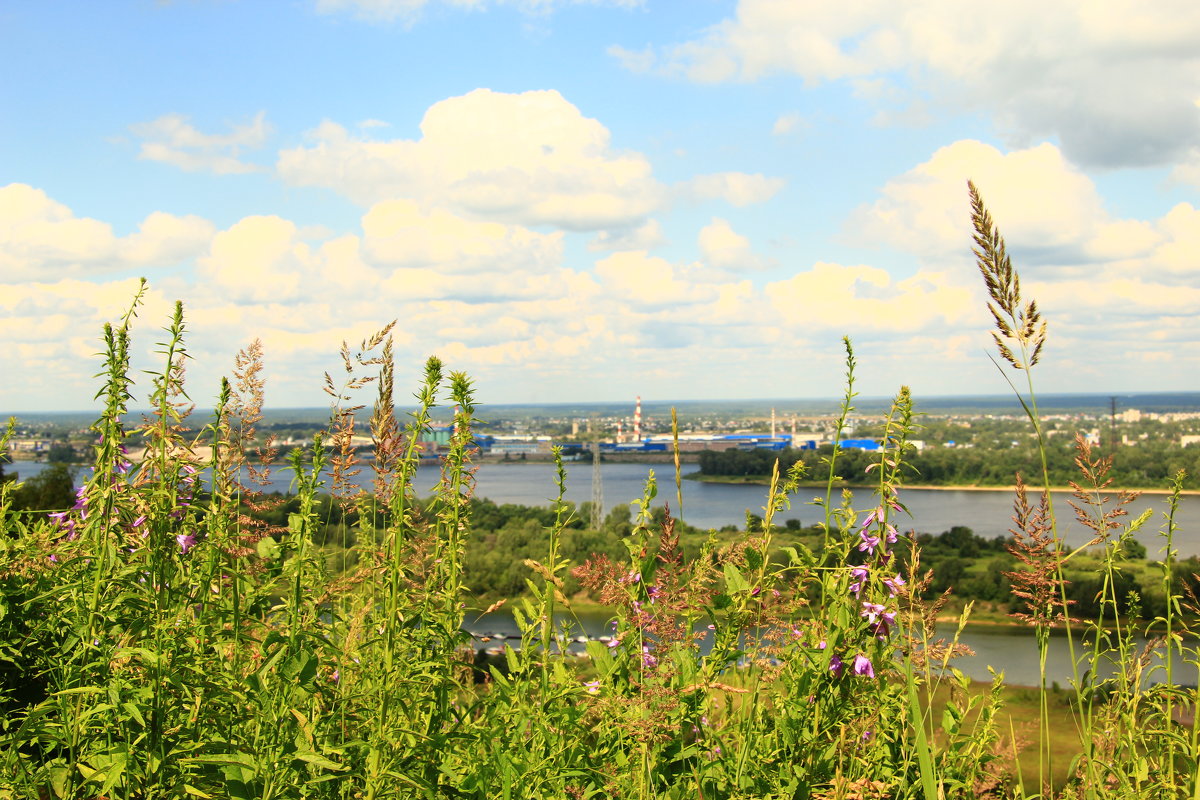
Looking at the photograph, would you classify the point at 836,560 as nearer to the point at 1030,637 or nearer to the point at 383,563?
the point at 383,563

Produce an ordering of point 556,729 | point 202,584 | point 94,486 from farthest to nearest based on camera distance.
→ point 556,729, point 202,584, point 94,486

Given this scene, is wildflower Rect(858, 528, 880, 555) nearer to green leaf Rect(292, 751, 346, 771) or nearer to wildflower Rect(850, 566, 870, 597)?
wildflower Rect(850, 566, 870, 597)

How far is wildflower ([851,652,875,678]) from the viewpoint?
1.65 m

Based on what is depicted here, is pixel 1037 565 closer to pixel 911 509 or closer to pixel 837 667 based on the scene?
pixel 837 667

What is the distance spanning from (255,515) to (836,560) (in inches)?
67.2

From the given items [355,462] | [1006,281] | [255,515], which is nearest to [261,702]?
[355,462]

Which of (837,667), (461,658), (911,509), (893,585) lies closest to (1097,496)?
(893,585)

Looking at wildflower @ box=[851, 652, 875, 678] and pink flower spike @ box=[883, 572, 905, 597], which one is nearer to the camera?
wildflower @ box=[851, 652, 875, 678]

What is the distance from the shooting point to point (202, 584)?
1604mm

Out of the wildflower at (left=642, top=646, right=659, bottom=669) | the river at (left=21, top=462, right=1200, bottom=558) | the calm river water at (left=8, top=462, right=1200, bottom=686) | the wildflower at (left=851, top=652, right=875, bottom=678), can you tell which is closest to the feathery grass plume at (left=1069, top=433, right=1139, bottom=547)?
the wildflower at (left=851, top=652, right=875, bottom=678)

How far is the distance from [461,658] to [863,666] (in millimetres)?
829

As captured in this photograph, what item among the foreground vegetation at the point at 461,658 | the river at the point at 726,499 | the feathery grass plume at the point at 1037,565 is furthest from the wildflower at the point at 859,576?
the river at the point at 726,499

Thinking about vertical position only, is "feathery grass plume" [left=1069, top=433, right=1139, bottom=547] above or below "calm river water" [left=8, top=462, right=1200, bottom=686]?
above

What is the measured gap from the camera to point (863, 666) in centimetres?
165
